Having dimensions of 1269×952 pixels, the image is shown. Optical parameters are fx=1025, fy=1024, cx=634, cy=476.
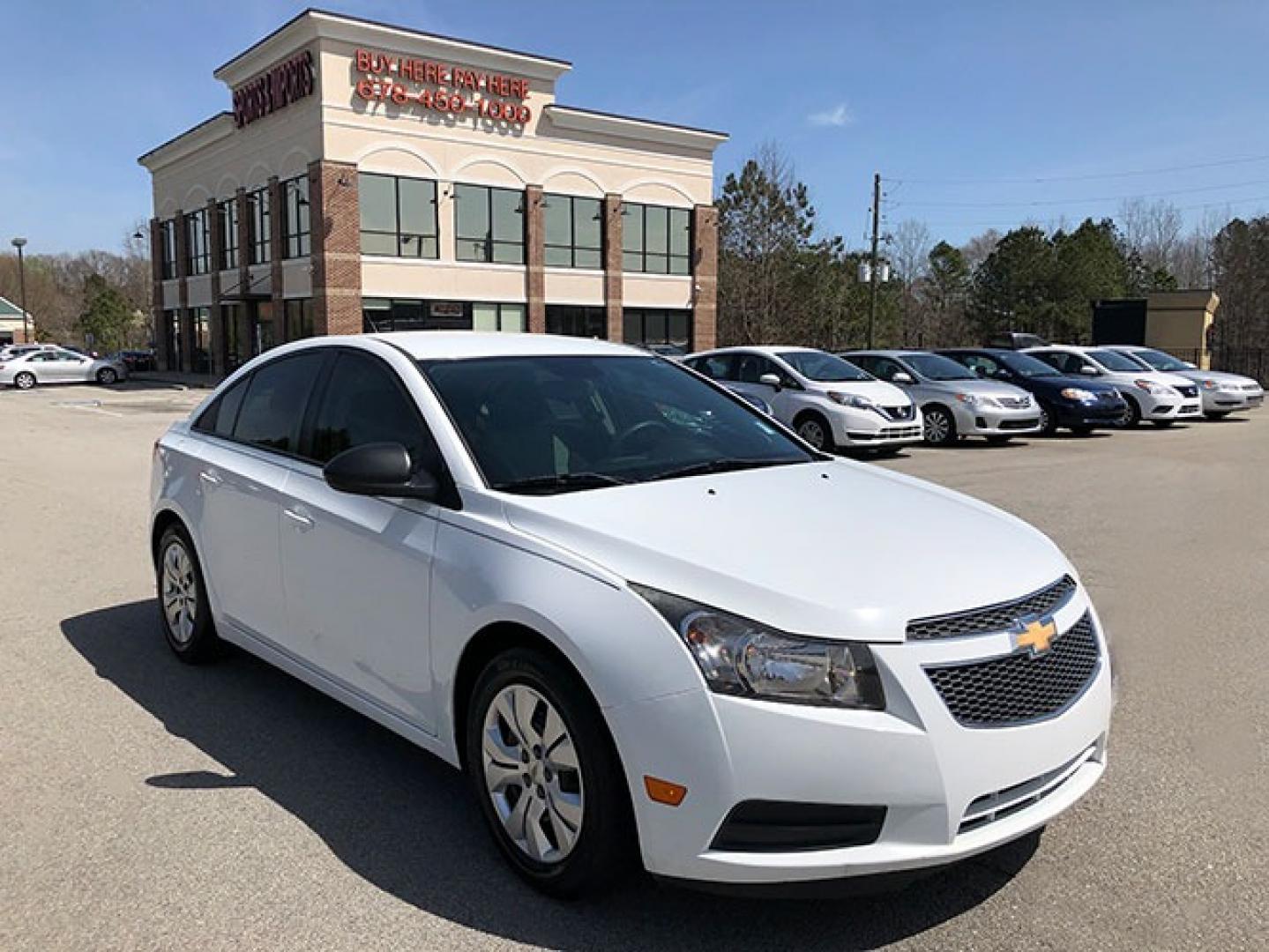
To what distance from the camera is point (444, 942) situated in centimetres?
285

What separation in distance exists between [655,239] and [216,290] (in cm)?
1807

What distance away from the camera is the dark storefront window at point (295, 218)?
34.8 metres

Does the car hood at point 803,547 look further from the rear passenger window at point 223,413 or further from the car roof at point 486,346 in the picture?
the rear passenger window at point 223,413

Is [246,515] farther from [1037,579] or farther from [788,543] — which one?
[1037,579]

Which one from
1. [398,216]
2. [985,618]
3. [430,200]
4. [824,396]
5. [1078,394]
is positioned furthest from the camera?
[430,200]

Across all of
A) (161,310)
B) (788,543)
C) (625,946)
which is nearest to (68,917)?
(625,946)

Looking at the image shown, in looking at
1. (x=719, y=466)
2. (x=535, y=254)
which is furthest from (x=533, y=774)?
(x=535, y=254)

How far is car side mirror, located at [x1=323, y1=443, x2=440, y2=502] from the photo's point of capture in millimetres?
3438

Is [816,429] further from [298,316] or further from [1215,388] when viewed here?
[298,316]

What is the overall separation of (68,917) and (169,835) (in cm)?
48

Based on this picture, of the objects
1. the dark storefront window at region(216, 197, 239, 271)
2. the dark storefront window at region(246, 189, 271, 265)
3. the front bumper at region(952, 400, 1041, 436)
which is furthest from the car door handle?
the dark storefront window at region(216, 197, 239, 271)

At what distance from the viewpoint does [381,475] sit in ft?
11.3

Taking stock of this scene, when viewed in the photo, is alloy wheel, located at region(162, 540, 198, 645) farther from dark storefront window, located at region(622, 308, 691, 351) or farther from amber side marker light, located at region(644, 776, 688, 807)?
dark storefront window, located at region(622, 308, 691, 351)

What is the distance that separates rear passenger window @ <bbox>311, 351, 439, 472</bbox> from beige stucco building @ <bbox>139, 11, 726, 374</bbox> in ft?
101
